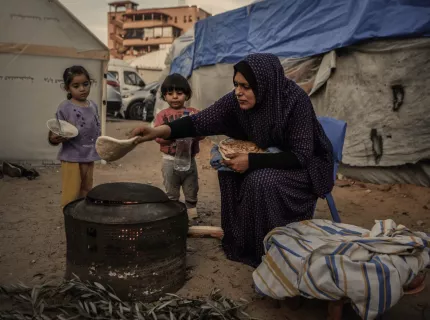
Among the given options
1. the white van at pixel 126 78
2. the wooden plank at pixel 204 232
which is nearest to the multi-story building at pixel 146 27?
the white van at pixel 126 78

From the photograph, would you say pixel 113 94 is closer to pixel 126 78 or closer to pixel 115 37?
pixel 126 78

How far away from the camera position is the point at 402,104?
4973 millimetres

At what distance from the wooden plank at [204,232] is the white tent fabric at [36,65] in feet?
12.9

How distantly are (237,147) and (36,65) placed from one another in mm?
4896

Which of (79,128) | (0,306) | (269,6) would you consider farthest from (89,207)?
(269,6)

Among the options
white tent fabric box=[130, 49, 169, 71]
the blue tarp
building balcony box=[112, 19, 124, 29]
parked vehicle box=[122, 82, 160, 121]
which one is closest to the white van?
parked vehicle box=[122, 82, 160, 121]

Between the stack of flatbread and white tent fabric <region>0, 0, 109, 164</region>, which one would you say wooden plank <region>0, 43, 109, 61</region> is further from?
the stack of flatbread

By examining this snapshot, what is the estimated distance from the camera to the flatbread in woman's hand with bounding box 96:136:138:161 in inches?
92.9

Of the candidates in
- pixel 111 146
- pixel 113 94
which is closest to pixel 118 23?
pixel 113 94

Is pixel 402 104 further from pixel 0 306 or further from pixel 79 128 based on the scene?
pixel 0 306

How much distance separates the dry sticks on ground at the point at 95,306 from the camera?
77.5 inches

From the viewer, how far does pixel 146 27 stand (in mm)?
47000

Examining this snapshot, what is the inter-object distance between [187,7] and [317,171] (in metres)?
48.6

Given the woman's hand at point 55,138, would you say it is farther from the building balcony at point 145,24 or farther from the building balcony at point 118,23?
the building balcony at point 118,23
